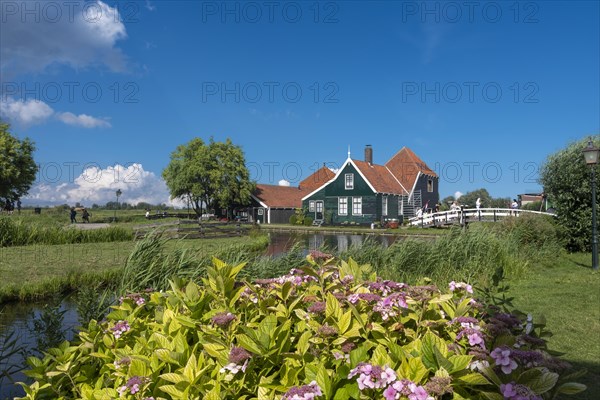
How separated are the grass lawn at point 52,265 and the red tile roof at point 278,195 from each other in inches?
1317

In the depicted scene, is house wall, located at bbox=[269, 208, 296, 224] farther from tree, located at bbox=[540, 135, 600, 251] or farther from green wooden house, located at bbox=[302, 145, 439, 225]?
tree, located at bbox=[540, 135, 600, 251]

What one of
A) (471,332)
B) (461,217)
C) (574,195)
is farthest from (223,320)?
(461,217)

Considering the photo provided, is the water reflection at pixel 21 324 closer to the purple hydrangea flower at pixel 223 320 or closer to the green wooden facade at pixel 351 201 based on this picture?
the purple hydrangea flower at pixel 223 320

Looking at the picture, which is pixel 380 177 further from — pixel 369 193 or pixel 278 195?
pixel 278 195

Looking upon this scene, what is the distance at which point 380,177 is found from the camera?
1703 inches

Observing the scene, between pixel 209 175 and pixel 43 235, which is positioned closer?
pixel 43 235

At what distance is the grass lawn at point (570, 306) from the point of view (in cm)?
511

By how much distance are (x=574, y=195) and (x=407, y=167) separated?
31396mm

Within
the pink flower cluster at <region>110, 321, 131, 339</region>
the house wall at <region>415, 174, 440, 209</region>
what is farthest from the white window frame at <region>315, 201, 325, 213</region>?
the pink flower cluster at <region>110, 321, 131, 339</region>

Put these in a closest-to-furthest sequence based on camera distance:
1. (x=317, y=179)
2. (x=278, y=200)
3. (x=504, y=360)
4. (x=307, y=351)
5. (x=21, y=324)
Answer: (x=504, y=360), (x=307, y=351), (x=21, y=324), (x=278, y=200), (x=317, y=179)

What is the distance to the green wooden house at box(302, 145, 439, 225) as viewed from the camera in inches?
1606

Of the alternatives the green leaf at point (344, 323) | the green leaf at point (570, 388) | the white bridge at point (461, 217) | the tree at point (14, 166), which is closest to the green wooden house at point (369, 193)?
the white bridge at point (461, 217)

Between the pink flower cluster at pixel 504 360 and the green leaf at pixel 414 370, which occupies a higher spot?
the pink flower cluster at pixel 504 360

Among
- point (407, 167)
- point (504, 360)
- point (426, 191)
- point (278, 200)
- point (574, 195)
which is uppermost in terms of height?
point (407, 167)
